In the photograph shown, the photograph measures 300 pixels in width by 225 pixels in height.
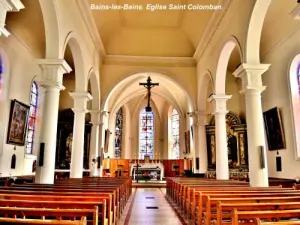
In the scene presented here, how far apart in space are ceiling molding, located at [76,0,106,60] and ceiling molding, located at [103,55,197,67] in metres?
0.73

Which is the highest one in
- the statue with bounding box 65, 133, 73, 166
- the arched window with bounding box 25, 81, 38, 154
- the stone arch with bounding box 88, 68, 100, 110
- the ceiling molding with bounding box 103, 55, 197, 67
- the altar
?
the ceiling molding with bounding box 103, 55, 197, 67

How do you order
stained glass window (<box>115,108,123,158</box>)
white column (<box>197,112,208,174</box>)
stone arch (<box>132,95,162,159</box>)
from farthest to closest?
stone arch (<box>132,95,162,159</box>), stained glass window (<box>115,108,123,158</box>), white column (<box>197,112,208,174</box>)

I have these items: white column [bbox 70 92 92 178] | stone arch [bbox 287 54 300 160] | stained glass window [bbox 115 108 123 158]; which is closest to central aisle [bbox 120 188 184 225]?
white column [bbox 70 92 92 178]

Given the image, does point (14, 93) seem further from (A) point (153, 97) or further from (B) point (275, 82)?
(A) point (153, 97)

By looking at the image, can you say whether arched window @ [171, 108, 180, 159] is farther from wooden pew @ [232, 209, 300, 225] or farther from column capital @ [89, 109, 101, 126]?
wooden pew @ [232, 209, 300, 225]

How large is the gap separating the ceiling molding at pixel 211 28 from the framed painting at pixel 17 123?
24.5ft

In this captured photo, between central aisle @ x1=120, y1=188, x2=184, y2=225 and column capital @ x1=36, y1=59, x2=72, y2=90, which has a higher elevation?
column capital @ x1=36, y1=59, x2=72, y2=90

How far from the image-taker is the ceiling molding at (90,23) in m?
8.32

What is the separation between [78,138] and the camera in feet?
31.6

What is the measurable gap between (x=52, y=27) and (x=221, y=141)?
669 cm

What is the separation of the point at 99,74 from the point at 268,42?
7416 mm

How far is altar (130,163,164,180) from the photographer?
685 inches

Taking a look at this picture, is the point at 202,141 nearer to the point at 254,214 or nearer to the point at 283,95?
the point at 283,95

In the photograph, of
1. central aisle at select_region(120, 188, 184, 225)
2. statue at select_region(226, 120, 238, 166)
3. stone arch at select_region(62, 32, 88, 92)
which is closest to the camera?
central aisle at select_region(120, 188, 184, 225)
